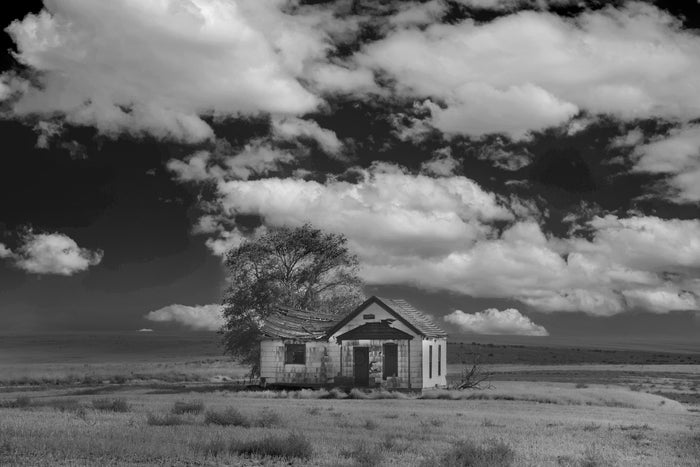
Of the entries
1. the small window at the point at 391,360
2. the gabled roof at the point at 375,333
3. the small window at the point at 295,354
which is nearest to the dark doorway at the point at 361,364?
the gabled roof at the point at 375,333

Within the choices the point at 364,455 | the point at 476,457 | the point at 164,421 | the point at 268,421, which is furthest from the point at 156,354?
the point at 476,457

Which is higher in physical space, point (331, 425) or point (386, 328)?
point (386, 328)

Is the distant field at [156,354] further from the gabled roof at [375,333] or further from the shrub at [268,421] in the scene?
the shrub at [268,421]

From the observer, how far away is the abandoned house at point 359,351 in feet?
136

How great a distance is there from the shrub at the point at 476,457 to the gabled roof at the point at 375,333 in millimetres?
26634

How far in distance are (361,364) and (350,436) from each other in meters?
24.7

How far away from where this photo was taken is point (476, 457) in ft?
44.7

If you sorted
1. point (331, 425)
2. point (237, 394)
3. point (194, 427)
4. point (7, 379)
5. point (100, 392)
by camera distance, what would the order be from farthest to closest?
point (7, 379) → point (100, 392) → point (237, 394) → point (331, 425) → point (194, 427)

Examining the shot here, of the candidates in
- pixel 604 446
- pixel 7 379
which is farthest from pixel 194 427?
pixel 7 379

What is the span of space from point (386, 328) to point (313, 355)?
173 inches

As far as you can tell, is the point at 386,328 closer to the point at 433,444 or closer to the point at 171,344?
the point at 433,444

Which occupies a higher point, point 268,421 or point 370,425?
point 268,421

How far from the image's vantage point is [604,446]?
17.2 meters

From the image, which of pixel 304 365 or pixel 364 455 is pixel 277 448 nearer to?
pixel 364 455
